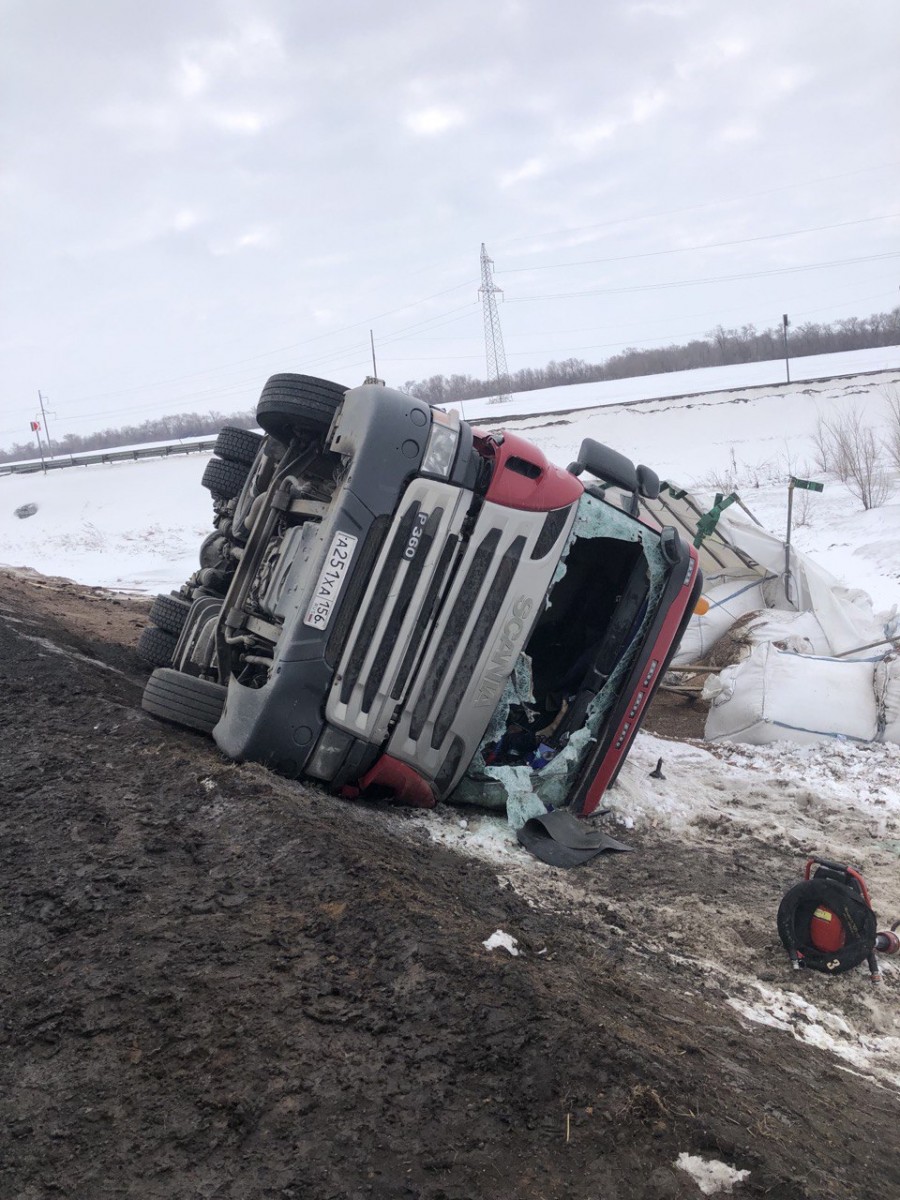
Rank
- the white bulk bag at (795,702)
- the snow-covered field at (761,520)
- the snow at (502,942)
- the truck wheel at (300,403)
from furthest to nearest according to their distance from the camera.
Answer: the white bulk bag at (795,702), the truck wheel at (300,403), the snow-covered field at (761,520), the snow at (502,942)

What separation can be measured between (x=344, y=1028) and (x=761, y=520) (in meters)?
17.9

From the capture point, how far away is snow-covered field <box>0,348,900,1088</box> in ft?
10.0

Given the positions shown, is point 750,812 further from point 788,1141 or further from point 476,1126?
point 476,1126

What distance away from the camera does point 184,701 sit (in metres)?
4.25

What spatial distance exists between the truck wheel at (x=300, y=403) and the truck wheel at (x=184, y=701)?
1397 millimetres

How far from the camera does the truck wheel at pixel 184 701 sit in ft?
13.9

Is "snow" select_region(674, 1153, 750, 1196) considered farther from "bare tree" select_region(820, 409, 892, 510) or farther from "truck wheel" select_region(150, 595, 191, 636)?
"bare tree" select_region(820, 409, 892, 510)

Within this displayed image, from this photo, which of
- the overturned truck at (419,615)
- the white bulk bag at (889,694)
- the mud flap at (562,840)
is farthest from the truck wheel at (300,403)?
the white bulk bag at (889,694)

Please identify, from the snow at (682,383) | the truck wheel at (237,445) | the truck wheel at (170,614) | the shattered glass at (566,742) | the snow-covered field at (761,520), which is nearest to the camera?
the snow-covered field at (761,520)

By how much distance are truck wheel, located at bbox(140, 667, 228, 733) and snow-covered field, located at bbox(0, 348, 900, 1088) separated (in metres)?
1.11

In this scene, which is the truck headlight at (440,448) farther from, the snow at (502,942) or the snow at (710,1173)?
the snow at (710,1173)

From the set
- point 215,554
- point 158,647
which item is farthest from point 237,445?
point 158,647

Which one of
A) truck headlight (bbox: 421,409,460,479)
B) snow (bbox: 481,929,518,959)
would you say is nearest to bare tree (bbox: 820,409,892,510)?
truck headlight (bbox: 421,409,460,479)

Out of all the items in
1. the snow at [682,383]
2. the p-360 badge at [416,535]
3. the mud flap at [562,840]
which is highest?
the snow at [682,383]
